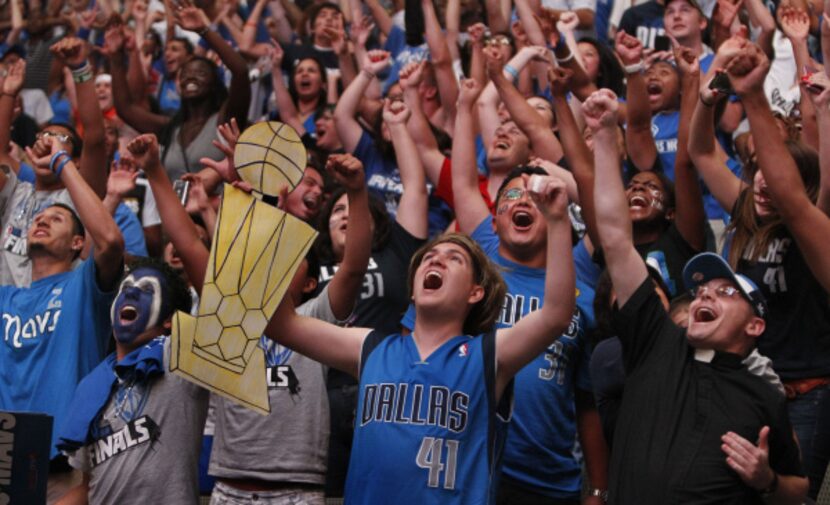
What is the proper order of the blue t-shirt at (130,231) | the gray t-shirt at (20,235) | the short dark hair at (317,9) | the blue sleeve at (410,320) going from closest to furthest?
the blue sleeve at (410,320), the gray t-shirt at (20,235), the blue t-shirt at (130,231), the short dark hair at (317,9)

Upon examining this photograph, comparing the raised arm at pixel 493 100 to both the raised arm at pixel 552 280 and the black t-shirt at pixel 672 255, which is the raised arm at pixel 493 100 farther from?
the raised arm at pixel 552 280

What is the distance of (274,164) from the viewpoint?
→ 5031 millimetres

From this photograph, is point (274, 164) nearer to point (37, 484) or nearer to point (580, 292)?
point (37, 484)

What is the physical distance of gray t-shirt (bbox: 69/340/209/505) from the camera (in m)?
5.66

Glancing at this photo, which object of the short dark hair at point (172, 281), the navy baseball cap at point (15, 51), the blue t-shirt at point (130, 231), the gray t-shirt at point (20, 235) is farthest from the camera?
the navy baseball cap at point (15, 51)

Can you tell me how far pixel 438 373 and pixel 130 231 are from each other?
3.31 metres

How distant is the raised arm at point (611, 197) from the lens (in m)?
4.98

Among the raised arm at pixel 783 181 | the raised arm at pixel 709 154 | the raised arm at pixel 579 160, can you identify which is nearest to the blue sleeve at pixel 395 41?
the raised arm at pixel 579 160

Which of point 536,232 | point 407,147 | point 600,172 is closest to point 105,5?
point 407,147

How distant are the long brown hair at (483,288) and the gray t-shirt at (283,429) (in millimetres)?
674

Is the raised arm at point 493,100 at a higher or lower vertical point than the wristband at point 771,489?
higher

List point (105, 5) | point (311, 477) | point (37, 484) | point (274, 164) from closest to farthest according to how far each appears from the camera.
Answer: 1. point (37, 484)
2. point (274, 164)
3. point (311, 477)
4. point (105, 5)

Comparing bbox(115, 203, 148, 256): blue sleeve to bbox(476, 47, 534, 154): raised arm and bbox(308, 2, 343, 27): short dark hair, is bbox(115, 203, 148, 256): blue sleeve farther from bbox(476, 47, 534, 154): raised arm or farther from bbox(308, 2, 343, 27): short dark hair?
bbox(308, 2, 343, 27): short dark hair

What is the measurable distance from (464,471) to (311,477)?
3.58 ft
